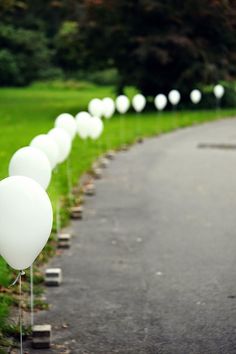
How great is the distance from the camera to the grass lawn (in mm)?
15630

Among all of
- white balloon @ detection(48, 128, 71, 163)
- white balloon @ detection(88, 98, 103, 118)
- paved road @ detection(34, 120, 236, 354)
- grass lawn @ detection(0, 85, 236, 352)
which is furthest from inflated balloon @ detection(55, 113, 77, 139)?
white balloon @ detection(88, 98, 103, 118)

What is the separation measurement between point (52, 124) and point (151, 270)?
16.7 m

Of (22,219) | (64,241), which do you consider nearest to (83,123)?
(64,241)

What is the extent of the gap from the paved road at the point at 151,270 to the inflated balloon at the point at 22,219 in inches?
47.1

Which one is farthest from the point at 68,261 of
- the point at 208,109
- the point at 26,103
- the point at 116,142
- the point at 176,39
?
the point at 26,103

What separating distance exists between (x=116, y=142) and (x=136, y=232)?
1007cm

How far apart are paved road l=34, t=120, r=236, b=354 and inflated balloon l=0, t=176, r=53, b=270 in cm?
120

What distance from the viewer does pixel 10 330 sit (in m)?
6.93

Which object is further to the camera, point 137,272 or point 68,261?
point 68,261

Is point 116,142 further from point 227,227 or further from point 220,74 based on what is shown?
point 220,74

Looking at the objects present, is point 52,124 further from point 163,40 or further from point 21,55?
point 21,55

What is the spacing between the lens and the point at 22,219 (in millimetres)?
5688

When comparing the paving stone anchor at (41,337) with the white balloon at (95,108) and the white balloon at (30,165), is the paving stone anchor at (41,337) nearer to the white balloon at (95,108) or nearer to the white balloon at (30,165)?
the white balloon at (30,165)

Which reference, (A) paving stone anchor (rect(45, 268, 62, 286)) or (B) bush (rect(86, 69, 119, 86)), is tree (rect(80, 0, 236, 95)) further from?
(A) paving stone anchor (rect(45, 268, 62, 286))
